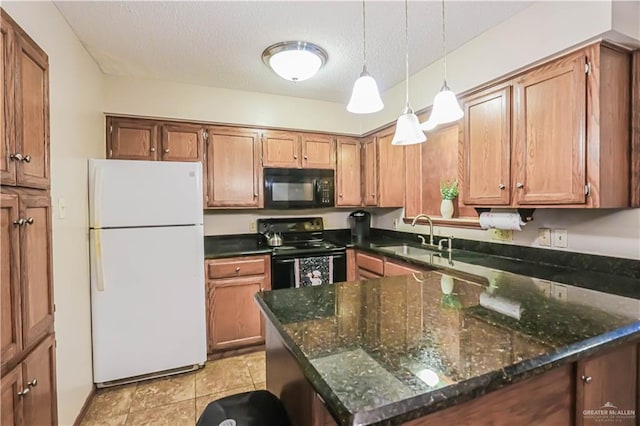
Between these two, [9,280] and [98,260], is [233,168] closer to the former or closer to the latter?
[98,260]

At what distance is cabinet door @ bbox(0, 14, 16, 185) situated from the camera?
3.68 feet

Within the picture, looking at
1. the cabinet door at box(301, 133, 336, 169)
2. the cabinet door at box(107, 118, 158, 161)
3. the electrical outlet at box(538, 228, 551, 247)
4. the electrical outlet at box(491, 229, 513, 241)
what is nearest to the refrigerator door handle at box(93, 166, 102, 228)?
the cabinet door at box(107, 118, 158, 161)

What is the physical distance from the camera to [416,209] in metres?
3.11

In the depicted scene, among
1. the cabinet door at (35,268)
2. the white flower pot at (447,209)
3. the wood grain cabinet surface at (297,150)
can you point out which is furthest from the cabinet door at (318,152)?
the cabinet door at (35,268)

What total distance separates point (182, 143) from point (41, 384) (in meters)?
2.07

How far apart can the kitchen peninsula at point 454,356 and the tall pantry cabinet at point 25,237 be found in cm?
91

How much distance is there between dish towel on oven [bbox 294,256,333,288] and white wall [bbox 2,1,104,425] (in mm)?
1593

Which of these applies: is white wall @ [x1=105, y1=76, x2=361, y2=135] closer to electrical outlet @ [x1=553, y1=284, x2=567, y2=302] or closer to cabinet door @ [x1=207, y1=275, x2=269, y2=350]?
cabinet door @ [x1=207, y1=275, x2=269, y2=350]

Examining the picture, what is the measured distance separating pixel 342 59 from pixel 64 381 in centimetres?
270

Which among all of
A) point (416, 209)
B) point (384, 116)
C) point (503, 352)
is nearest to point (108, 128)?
point (384, 116)

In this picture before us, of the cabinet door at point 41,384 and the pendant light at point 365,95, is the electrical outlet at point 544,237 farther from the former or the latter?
the cabinet door at point 41,384

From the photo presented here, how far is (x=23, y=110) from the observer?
128 centimetres

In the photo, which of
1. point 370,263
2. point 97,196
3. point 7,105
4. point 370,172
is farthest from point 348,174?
point 7,105

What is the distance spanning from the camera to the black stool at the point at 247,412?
1.02 meters
